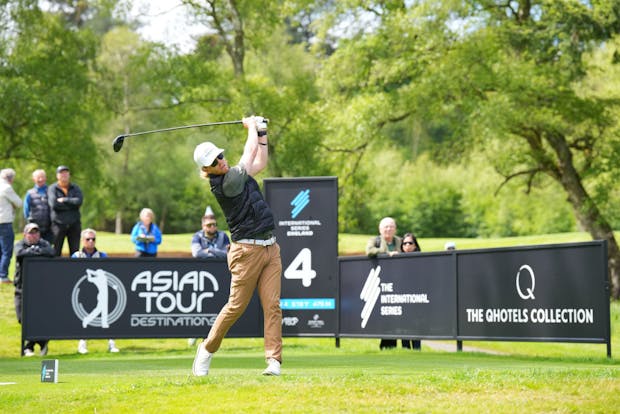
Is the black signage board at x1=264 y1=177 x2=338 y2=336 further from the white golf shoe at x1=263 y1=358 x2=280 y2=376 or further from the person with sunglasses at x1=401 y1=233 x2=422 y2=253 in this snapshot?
the white golf shoe at x1=263 y1=358 x2=280 y2=376

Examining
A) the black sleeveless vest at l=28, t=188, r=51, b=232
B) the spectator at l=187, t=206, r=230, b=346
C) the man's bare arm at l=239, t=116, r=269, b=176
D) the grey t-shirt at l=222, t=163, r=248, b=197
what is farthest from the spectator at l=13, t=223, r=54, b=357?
the grey t-shirt at l=222, t=163, r=248, b=197

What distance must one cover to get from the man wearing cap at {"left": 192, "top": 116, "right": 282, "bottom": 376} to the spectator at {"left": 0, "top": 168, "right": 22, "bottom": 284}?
436 inches

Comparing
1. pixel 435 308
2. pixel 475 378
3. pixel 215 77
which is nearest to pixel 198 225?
pixel 215 77

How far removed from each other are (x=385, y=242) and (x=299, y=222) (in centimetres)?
139

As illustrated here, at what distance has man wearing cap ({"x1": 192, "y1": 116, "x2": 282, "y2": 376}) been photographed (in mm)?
9719

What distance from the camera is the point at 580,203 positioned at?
30.1m

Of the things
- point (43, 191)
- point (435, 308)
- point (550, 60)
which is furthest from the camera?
point (550, 60)

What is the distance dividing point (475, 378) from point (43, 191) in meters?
12.1

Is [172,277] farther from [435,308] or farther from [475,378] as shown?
[475,378]

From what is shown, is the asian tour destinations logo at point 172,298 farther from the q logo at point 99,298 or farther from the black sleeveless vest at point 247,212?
the black sleeveless vest at point 247,212

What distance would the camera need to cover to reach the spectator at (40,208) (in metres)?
19.0

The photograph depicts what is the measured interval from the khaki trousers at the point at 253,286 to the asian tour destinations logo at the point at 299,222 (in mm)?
6840

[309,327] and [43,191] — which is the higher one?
[43,191]

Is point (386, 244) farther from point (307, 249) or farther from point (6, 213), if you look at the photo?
point (6, 213)
